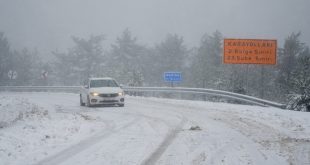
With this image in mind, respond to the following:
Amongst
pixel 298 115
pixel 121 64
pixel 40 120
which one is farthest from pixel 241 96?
pixel 121 64

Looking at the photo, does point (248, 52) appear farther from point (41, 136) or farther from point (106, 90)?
point (41, 136)

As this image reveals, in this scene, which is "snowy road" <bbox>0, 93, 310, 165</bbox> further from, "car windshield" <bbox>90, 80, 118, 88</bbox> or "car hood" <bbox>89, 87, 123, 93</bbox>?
"car windshield" <bbox>90, 80, 118, 88</bbox>

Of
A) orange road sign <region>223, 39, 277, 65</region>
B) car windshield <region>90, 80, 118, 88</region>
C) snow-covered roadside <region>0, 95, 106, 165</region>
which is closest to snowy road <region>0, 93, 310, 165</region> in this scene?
snow-covered roadside <region>0, 95, 106, 165</region>

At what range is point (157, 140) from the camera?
40.3 feet

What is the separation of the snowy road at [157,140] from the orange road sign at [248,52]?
1681 cm

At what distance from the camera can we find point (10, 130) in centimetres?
1341

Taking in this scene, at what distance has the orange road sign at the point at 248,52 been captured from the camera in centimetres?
3484

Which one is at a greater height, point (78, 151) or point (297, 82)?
point (297, 82)

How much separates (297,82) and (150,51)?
56941 millimetres

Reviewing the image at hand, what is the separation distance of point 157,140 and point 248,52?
23.8 meters

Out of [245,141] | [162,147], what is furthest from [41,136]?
[245,141]

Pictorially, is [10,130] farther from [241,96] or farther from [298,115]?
[241,96]

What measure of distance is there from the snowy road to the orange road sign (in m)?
16.8

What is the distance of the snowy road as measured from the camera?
9922 millimetres
